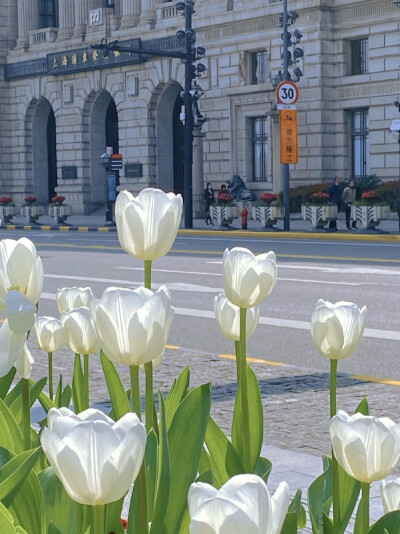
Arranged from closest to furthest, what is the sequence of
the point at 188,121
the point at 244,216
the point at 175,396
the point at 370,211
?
1. the point at 175,396
2. the point at 370,211
3. the point at 244,216
4. the point at 188,121

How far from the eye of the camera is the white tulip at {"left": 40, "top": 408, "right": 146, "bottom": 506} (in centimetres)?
158

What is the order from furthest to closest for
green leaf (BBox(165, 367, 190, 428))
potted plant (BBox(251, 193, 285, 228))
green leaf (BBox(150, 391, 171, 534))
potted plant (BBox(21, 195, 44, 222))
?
potted plant (BBox(21, 195, 44, 222))
potted plant (BBox(251, 193, 285, 228))
green leaf (BBox(165, 367, 190, 428))
green leaf (BBox(150, 391, 171, 534))

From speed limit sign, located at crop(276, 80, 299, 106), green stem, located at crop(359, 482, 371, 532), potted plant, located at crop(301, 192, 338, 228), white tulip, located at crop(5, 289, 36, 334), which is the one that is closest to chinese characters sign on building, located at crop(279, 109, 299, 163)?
speed limit sign, located at crop(276, 80, 299, 106)

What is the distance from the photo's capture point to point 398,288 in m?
15.5

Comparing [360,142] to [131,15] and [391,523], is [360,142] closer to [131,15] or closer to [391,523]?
[131,15]

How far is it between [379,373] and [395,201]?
28.0 metres

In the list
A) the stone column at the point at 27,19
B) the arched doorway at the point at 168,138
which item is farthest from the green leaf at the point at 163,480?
the stone column at the point at 27,19

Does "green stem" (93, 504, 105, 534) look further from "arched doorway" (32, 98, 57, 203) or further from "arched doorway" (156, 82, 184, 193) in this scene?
"arched doorway" (32, 98, 57, 203)

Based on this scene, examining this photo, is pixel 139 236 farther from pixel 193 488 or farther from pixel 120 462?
pixel 193 488

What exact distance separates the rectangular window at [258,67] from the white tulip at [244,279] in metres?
40.3

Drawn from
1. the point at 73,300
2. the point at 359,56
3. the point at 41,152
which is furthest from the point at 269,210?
the point at 73,300

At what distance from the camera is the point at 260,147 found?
4288 cm

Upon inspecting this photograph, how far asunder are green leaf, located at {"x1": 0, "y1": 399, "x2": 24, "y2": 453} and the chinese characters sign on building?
3064 centimetres

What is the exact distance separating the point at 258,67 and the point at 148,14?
746cm
